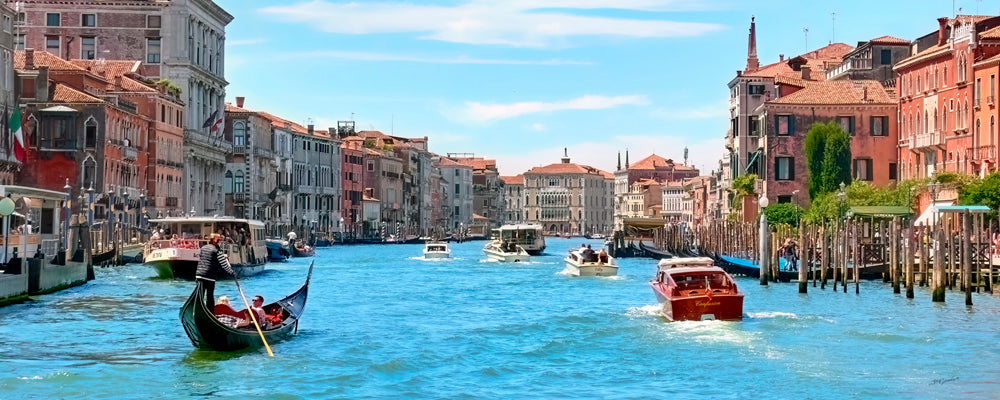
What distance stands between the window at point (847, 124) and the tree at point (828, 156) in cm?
42

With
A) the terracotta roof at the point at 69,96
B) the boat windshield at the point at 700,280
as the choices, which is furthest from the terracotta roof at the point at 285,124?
the boat windshield at the point at 700,280

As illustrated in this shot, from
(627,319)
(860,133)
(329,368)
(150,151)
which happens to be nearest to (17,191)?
(627,319)

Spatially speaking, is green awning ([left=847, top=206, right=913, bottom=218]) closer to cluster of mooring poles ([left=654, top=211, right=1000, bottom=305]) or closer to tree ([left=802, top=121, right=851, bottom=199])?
cluster of mooring poles ([left=654, top=211, right=1000, bottom=305])

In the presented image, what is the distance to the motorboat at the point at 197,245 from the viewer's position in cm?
3581

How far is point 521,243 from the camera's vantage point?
226ft

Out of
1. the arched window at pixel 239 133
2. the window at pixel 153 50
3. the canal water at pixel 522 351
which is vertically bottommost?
the canal water at pixel 522 351

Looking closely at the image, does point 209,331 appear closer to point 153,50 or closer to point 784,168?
point 784,168

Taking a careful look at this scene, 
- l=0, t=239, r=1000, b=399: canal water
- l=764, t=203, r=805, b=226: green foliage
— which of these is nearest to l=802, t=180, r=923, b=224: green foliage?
l=764, t=203, r=805, b=226: green foliage

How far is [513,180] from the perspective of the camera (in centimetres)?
16712

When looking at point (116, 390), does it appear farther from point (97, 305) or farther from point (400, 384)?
point (97, 305)

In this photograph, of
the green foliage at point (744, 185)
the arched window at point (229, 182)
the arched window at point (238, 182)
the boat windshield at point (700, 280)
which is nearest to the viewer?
the boat windshield at point (700, 280)

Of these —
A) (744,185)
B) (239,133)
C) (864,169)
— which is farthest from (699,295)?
(239,133)

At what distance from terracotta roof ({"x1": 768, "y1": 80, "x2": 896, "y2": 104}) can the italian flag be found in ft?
84.6

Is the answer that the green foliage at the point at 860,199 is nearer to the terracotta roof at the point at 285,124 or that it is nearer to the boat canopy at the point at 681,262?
the boat canopy at the point at 681,262
